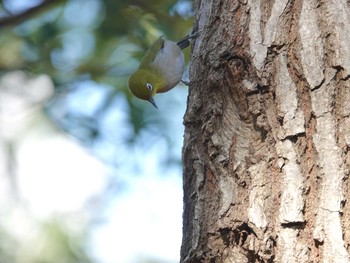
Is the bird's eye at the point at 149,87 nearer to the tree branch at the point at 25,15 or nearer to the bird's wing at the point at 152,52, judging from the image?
the bird's wing at the point at 152,52

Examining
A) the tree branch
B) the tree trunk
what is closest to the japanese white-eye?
the tree branch

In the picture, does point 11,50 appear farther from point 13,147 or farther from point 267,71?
point 267,71

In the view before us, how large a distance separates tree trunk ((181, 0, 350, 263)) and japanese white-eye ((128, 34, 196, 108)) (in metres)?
2.17

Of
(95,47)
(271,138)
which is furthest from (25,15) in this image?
(271,138)

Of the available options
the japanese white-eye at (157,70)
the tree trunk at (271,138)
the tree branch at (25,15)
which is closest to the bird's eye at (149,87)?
the japanese white-eye at (157,70)

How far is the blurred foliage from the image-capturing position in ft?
12.6

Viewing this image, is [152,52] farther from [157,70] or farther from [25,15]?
[25,15]

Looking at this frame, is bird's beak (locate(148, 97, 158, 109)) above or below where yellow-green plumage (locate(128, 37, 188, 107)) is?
below

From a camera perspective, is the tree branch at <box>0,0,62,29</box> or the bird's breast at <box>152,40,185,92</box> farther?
the bird's breast at <box>152,40,185,92</box>

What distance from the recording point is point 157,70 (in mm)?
4332

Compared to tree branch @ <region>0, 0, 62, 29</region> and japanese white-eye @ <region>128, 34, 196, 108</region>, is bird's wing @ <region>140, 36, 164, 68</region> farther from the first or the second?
tree branch @ <region>0, 0, 62, 29</region>

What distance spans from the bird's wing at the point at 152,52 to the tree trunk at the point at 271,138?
2.08 metres

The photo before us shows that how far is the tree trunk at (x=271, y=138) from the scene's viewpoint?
1643 mm

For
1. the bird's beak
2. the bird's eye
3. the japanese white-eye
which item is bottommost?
the bird's beak
